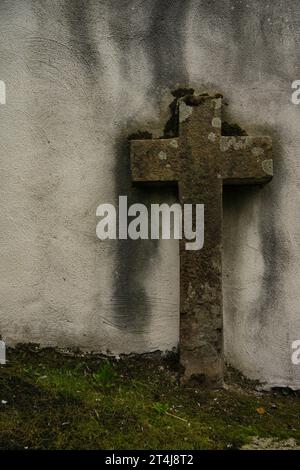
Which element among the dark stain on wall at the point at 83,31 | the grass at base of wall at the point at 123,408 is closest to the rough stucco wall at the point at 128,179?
the dark stain on wall at the point at 83,31

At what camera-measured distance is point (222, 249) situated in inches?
126

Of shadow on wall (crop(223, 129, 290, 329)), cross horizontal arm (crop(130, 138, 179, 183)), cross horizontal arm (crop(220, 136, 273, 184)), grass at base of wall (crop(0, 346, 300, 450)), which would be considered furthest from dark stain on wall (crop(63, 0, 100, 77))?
grass at base of wall (crop(0, 346, 300, 450))

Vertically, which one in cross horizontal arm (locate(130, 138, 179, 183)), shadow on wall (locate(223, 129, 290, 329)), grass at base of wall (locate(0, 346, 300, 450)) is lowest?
grass at base of wall (locate(0, 346, 300, 450))

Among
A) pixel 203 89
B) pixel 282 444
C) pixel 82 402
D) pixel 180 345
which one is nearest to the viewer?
pixel 282 444

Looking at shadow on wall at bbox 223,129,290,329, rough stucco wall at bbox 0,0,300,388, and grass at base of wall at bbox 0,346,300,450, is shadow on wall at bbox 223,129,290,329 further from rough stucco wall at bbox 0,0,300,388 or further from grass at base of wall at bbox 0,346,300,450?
grass at base of wall at bbox 0,346,300,450

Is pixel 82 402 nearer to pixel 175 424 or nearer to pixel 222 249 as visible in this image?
pixel 175 424

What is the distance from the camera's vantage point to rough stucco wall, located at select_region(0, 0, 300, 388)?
128 inches

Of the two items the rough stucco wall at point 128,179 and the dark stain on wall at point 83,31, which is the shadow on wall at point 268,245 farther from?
the dark stain on wall at point 83,31

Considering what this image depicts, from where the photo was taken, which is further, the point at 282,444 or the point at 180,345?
the point at 180,345

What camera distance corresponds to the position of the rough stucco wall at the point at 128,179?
325 centimetres

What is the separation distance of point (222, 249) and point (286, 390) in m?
0.99

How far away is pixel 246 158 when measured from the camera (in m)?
3.12

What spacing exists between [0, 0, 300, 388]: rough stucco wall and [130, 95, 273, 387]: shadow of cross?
0.61 feet

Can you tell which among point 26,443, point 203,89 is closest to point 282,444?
point 26,443
